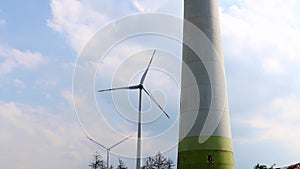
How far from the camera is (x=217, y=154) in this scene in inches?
1670

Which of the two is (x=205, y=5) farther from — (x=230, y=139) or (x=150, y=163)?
(x=150, y=163)

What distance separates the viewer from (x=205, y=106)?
43.8 meters

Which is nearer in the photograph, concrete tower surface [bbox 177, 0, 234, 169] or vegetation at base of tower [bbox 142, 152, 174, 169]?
concrete tower surface [bbox 177, 0, 234, 169]

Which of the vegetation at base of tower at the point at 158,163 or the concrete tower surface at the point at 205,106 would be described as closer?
the concrete tower surface at the point at 205,106

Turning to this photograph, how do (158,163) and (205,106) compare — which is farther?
(158,163)

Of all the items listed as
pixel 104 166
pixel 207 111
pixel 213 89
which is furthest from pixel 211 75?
pixel 104 166

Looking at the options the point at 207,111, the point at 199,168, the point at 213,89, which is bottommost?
the point at 199,168

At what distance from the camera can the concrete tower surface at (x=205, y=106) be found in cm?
4253

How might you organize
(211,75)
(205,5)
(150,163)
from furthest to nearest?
(150,163)
(205,5)
(211,75)

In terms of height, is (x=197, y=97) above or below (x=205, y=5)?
below

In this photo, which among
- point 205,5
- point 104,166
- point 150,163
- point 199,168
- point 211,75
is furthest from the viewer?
point 104,166

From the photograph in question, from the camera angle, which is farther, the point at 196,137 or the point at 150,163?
the point at 150,163

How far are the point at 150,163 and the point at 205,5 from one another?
195 feet

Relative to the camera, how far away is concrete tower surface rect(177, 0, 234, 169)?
42531mm
